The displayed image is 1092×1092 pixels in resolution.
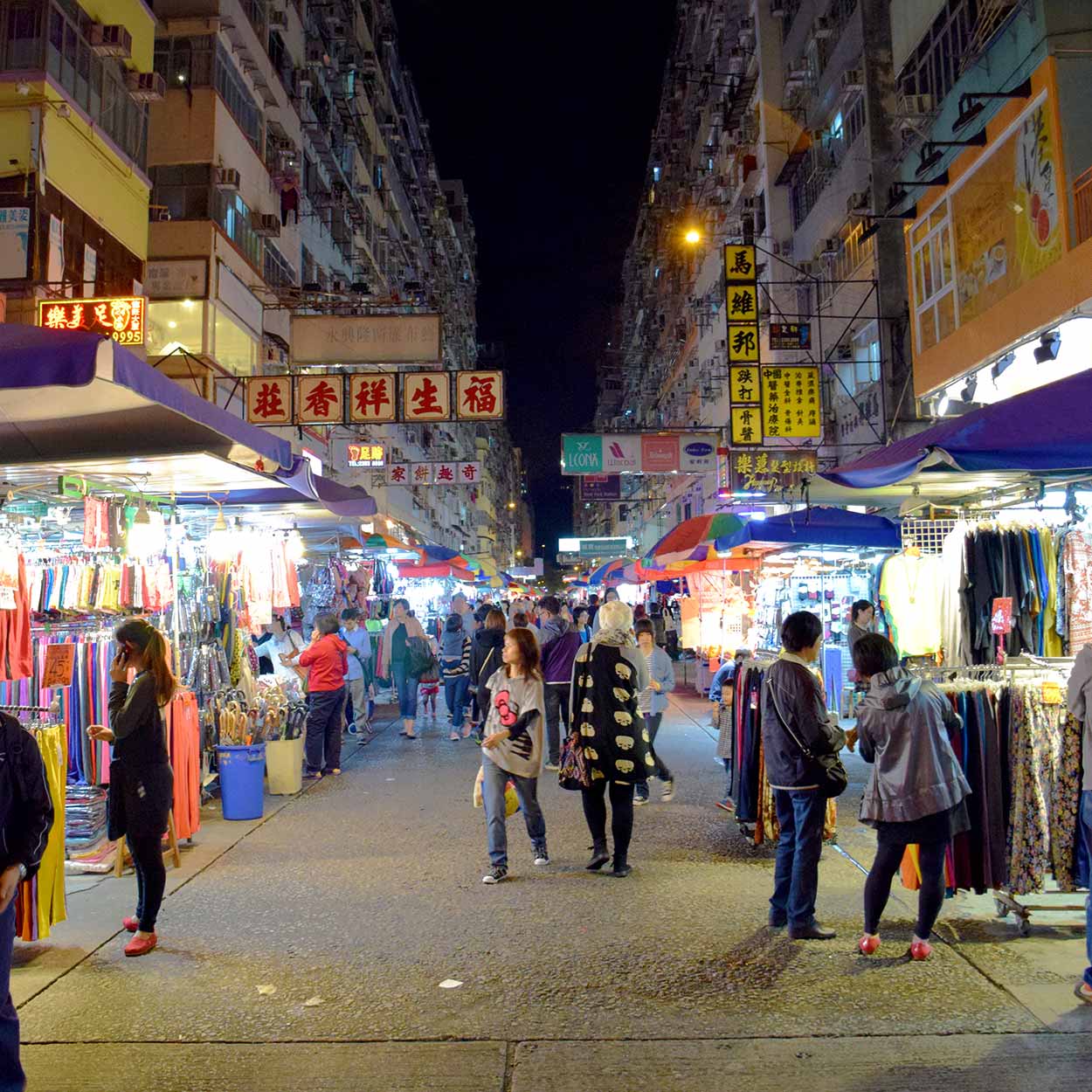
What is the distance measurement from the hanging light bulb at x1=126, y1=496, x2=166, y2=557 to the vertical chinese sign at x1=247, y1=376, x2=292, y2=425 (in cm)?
891

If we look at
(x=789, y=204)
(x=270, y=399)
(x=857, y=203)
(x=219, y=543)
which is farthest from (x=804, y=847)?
(x=789, y=204)

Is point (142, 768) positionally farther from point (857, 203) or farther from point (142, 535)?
point (857, 203)

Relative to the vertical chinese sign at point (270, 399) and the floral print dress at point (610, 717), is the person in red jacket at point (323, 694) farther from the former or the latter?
the vertical chinese sign at point (270, 399)

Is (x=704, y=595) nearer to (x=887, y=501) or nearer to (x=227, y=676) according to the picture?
(x=887, y=501)

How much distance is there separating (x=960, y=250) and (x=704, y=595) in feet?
19.3

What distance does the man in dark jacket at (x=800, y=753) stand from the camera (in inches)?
205

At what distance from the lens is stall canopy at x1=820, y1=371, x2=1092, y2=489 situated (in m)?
5.03

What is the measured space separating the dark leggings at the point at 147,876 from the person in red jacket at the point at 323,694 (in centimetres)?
518

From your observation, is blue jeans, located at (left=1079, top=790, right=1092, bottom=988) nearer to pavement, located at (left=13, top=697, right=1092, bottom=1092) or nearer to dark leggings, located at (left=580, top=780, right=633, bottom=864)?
pavement, located at (left=13, top=697, right=1092, bottom=1092)

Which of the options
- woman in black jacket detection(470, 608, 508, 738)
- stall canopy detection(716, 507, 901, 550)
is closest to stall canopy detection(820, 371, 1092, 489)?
stall canopy detection(716, 507, 901, 550)

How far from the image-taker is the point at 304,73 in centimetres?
2758

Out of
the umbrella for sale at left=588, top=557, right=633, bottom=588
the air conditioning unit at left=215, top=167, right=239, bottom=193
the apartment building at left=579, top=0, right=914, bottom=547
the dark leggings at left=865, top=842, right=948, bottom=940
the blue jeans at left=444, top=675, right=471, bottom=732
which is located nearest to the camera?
the dark leggings at left=865, top=842, right=948, bottom=940

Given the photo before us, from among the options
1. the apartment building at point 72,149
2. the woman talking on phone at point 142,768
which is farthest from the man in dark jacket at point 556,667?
the apartment building at point 72,149

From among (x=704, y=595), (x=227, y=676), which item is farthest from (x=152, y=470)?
(x=704, y=595)
